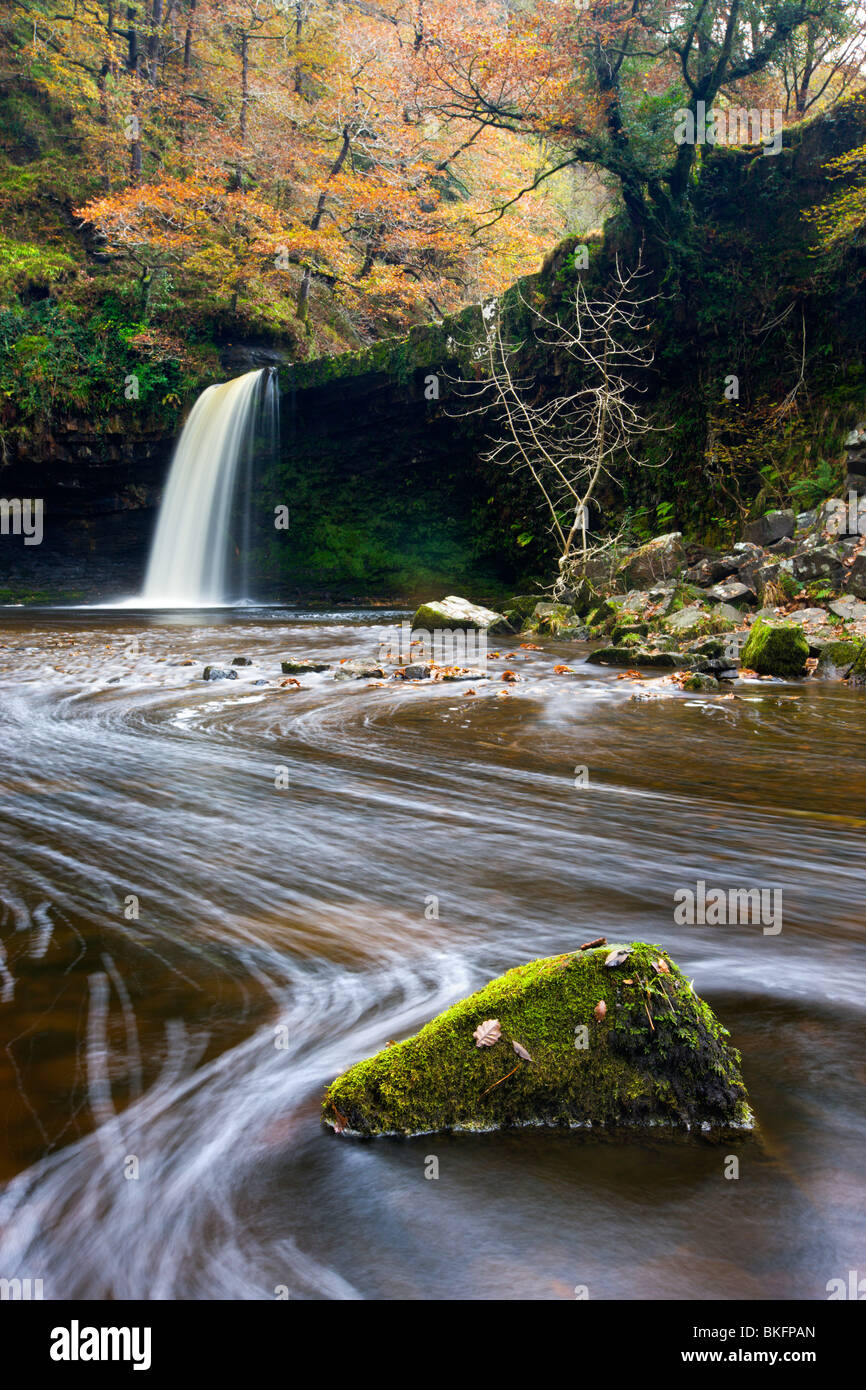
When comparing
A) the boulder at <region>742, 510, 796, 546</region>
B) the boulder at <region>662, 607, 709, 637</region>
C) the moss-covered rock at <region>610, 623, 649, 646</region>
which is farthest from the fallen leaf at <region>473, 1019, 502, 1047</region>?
the boulder at <region>742, 510, 796, 546</region>

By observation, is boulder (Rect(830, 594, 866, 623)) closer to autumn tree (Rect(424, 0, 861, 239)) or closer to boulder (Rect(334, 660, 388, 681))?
boulder (Rect(334, 660, 388, 681))

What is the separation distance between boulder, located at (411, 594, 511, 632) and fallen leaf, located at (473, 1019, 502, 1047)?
34.4 ft

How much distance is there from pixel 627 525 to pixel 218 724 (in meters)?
10.2

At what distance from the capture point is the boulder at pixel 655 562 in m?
12.1

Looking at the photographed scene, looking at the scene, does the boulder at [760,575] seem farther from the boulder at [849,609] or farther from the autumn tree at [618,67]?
the autumn tree at [618,67]

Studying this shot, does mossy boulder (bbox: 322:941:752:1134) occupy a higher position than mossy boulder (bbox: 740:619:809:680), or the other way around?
mossy boulder (bbox: 740:619:809:680)

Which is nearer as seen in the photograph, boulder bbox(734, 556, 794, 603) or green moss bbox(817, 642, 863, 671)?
green moss bbox(817, 642, 863, 671)

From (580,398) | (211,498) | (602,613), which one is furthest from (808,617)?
(211,498)

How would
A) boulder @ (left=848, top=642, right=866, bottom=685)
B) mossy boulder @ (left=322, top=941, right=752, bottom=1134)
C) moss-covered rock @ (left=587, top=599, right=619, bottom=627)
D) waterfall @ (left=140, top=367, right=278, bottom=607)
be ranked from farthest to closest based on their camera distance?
waterfall @ (left=140, top=367, right=278, bottom=607), moss-covered rock @ (left=587, top=599, right=619, bottom=627), boulder @ (left=848, top=642, right=866, bottom=685), mossy boulder @ (left=322, top=941, right=752, bottom=1134)

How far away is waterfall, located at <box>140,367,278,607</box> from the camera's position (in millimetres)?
19531

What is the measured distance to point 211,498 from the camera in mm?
19797

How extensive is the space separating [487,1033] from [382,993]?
0.67m
